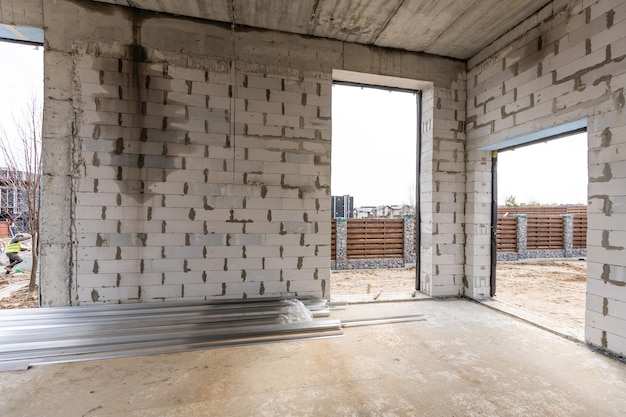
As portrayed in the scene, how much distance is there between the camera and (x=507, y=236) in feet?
34.3

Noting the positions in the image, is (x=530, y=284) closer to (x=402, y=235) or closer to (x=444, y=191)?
(x=402, y=235)

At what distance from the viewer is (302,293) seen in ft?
13.5

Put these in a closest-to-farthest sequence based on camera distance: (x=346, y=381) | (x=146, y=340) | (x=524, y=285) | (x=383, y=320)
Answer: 1. (x=346, y=381)
2. (x=146, y=340)
3. (x=383, y=320)
4. (x=524, y=285)

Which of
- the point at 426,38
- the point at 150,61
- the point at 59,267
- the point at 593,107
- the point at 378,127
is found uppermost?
the point at 378,127

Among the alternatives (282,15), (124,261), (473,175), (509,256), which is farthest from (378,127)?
(124,261)

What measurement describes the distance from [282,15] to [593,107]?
351 cm

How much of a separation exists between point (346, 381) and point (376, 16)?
3.95m

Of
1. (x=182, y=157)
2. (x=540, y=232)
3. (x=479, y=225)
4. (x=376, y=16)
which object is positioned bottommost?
(x=540, y=232)

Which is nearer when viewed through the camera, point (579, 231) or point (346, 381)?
point (346, 381)

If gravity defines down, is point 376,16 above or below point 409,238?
above

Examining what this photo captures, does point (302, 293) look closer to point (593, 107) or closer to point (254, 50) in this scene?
point (254, 50)

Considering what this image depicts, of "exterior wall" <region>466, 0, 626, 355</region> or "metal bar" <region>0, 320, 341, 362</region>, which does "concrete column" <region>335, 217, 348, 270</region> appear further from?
"metal bar" <region>0, 320, 341, 362</region>

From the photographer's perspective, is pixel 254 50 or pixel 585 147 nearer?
pixel 585 147

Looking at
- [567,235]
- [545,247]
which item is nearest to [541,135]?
[545,247]
